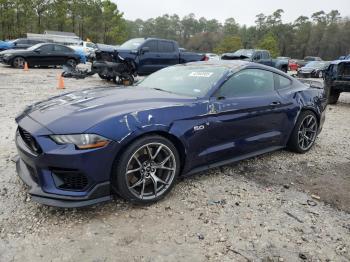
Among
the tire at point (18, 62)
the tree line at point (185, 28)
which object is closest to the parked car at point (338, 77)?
the tire at point (18, 62)

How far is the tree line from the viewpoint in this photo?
43469 millimetres

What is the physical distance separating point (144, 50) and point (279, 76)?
26.5 ft

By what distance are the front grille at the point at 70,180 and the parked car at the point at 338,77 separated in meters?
9.28

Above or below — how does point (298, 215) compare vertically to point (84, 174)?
below

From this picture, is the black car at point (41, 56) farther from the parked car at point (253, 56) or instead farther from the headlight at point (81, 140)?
the headlight at point (81, 140)

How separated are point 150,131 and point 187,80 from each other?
1286 millimetres

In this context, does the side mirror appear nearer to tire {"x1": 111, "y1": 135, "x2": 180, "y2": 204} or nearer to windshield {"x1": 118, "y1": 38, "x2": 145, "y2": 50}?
windshield {"x1": 118, "y1": 38, "x2": 145, "y2": 50}

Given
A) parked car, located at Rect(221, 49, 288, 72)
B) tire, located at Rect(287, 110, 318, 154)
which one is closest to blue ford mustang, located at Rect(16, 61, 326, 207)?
tire, located at Rect(287, 110, 318, 154)

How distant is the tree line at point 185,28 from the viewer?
43.5 meters

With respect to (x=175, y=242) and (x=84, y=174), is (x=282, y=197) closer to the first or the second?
(x=175, y=242)

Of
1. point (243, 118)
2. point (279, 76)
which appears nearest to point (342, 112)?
point (279, 76)

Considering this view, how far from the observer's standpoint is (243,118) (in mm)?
4137

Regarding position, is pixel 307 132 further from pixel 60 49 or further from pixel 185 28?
pixel 185 28

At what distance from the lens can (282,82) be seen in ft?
16.4
